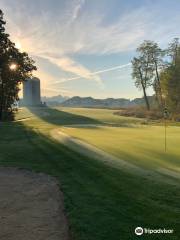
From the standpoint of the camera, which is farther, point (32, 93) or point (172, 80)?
point (32, 93)

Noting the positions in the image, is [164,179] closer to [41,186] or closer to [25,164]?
[41,186]

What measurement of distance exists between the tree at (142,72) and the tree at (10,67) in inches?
1080

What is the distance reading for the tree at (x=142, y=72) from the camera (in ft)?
217

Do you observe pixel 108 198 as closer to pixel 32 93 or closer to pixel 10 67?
pixel 10 67

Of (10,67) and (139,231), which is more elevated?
(10,67)

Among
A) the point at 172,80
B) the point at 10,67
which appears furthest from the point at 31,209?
the point at 172,80

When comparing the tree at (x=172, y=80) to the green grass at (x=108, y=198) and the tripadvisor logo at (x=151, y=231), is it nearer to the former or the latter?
the green grass at (x=108, y=198)

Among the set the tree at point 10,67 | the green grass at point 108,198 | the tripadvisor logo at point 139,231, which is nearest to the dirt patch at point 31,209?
the green grass at point 108,198

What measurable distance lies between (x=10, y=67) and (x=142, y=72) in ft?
103

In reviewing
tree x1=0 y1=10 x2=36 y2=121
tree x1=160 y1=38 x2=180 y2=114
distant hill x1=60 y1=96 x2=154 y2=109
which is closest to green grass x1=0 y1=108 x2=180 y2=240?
tree x1=0 y1=10 x2=36 y2=121

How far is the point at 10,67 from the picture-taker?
43.3 metres

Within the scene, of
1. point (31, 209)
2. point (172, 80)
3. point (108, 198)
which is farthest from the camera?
point (172, 80)

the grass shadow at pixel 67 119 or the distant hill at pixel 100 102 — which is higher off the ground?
the distant hill at pixel 100 102

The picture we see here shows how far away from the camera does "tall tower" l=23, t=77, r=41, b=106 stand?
8112cm
